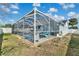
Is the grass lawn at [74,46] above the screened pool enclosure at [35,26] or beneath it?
beneath

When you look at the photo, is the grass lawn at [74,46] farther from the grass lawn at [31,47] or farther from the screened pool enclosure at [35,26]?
the screened pool enclosure at [35,26]

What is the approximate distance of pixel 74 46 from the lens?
2277mm

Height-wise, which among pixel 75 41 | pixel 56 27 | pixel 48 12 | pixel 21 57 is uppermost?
pixel 48 12

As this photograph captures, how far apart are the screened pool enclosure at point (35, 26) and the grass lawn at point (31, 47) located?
0.23 ft

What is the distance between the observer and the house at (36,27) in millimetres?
2277

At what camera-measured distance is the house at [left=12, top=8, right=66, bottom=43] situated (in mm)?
2277

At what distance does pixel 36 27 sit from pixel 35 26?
0.05 ft

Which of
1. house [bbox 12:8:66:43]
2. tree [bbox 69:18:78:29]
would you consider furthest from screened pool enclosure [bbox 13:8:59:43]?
tree [bbox 69:18:78:29]

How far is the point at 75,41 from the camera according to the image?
2.28 metres

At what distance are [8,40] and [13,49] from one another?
0.11m

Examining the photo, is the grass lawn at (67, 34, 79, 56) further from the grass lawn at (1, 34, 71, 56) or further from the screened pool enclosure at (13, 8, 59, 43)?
→ the screened pool enclosure at (13, 8, 59, 43)

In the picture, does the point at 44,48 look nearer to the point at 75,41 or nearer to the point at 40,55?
the point at 40,55

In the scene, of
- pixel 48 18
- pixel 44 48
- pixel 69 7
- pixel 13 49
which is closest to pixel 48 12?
pixel 48 18

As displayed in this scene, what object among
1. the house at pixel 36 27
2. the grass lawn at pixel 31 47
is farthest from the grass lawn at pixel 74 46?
the house at pixel 36 27
